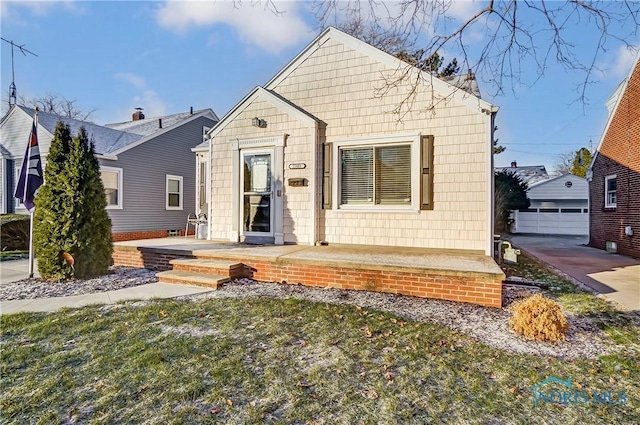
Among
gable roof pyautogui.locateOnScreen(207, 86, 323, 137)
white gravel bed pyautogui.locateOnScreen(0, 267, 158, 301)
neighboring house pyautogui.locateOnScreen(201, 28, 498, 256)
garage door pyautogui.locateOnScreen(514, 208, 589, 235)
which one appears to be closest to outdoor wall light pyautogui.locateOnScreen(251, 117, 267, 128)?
neighboring house pyautogui.locateOnScreen(201, 28, 498, 256)

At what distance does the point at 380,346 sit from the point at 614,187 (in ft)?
42.0

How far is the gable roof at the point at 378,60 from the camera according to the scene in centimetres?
620

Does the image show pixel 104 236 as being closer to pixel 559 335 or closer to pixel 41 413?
pixel 41 413

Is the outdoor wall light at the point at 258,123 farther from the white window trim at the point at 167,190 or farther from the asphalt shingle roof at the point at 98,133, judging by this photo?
the white window trim at the point at 167,190

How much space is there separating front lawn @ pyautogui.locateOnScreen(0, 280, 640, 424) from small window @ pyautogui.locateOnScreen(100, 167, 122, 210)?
8.64 meters

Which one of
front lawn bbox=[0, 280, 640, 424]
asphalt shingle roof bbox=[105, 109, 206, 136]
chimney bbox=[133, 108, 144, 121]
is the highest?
chimney bbox=[133, 108, 144, 121]

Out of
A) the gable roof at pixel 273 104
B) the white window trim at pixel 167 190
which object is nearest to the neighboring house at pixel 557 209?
the gable roof at pixel 273 104

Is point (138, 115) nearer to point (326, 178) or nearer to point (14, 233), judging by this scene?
point (14, 233)

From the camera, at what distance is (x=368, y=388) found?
2.38 m

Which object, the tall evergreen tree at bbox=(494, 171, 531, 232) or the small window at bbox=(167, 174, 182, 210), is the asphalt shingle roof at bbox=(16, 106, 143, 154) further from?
the tall evergreen tree at bbox=(494, 171, 531, 232)

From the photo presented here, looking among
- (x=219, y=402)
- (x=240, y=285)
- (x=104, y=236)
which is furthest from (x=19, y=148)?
(x=219, y=402)

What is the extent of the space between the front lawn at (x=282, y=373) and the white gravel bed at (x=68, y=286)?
1.19 metres

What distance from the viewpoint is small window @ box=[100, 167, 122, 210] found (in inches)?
447

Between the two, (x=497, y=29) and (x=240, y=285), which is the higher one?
(x=497, y=29)
